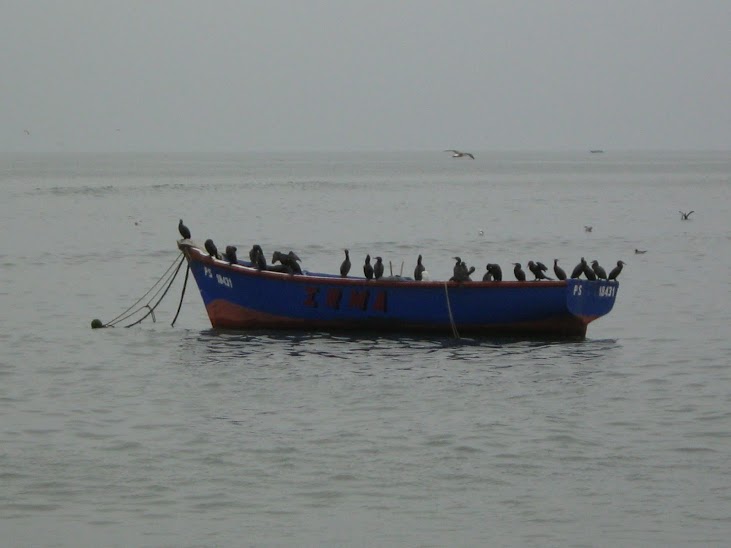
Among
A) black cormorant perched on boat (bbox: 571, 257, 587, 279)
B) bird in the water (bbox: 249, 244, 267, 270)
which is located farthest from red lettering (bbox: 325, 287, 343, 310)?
black cormorant perched on boat (bbox: 571, 257, 587, 279)

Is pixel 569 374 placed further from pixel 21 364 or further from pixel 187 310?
pixel 187 310

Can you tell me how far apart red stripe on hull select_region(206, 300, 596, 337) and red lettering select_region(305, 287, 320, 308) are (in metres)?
0.35

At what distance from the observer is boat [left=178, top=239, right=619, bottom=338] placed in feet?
72.1

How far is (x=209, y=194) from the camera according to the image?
93.3 m

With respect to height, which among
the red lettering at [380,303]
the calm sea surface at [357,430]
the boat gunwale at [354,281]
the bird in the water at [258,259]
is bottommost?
the calm sea surface at [357,430]

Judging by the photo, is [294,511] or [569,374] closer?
[294,511]

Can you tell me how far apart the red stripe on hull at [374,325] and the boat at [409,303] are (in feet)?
0.06

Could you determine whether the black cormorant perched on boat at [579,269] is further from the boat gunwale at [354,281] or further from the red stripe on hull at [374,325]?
the red stripe on hull at [374,325]

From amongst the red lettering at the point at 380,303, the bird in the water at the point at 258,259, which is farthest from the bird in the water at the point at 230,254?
the red lettering at the point at 380,303

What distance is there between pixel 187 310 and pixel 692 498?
55.8 ft

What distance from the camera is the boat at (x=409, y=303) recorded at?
2198 cm

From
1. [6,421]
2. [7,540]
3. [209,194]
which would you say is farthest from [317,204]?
[7,540]

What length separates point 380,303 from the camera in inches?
883

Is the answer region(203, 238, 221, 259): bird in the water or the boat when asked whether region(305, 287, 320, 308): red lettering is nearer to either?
the boat
